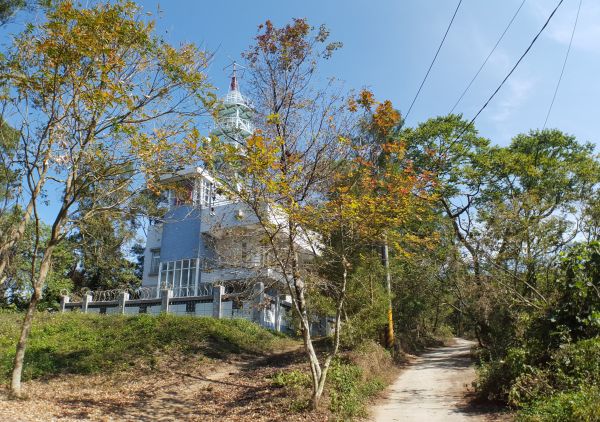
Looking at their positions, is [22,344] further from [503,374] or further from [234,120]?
[503,374]

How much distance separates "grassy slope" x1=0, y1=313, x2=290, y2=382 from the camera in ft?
43.7

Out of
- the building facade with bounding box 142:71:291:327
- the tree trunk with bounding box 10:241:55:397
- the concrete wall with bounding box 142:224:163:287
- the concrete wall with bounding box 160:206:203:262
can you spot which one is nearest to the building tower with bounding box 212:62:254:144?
the building facade with bounding box 142:71:291:327

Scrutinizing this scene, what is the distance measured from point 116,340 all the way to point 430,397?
9.58 meters

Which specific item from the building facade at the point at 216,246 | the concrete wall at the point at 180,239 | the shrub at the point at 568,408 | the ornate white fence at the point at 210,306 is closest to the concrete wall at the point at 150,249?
the building facade at the point at 216,246

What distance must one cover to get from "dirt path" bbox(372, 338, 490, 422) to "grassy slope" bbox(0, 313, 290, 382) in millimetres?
5369

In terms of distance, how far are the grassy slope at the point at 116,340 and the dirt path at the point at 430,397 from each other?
537 cm

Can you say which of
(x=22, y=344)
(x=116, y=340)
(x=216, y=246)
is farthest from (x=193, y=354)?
(x=22, y=344)

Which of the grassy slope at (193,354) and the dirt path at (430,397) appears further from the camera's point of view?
the grassy slope at (193,354)

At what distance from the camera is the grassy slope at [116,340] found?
13.3 metres

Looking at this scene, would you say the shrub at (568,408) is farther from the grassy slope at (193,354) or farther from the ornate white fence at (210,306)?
the ornate white fence at (210,306)

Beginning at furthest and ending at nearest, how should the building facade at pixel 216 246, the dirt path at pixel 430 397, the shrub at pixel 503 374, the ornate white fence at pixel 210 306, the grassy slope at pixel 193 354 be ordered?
the ornate white fence at pixel 210 306 → the building facade at pixel 216 246 → the grassy slope at pixel 193 354 → the dirt path at pixel 430 397 → the shrub at pixel 503 374

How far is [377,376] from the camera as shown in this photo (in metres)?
14.6

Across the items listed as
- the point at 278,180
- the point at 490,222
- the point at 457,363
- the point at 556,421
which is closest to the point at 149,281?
the point at 457,363

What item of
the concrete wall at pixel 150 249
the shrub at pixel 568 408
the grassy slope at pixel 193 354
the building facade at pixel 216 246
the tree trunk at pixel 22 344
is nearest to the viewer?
the shrub at pixel 568 408
